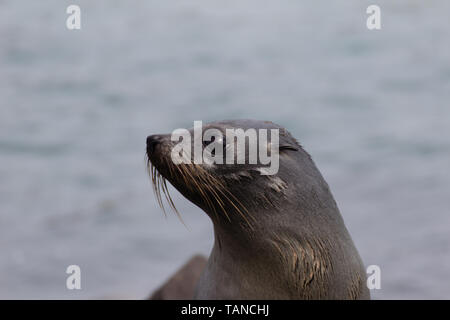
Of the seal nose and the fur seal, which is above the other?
the seal nose

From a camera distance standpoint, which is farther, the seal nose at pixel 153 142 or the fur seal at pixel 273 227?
the fur seal at pixel 273 227

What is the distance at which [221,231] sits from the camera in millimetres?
3197

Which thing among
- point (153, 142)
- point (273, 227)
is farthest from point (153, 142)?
point (273, 227)

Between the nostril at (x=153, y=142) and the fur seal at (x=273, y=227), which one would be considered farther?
the fur seal at (x=273, y=227)

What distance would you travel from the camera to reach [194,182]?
2971 millimetres

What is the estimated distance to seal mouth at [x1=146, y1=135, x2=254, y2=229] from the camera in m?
2.95

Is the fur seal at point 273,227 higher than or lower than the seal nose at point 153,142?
lower

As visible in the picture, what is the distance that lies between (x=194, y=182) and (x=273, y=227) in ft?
1.33

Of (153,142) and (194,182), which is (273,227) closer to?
(194,182)

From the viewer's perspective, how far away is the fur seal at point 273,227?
3.05 meters

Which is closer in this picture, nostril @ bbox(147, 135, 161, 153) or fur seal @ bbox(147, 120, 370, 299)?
nostril @ bbox(147, 135, 161, 153)

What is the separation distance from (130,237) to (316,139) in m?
3.88
